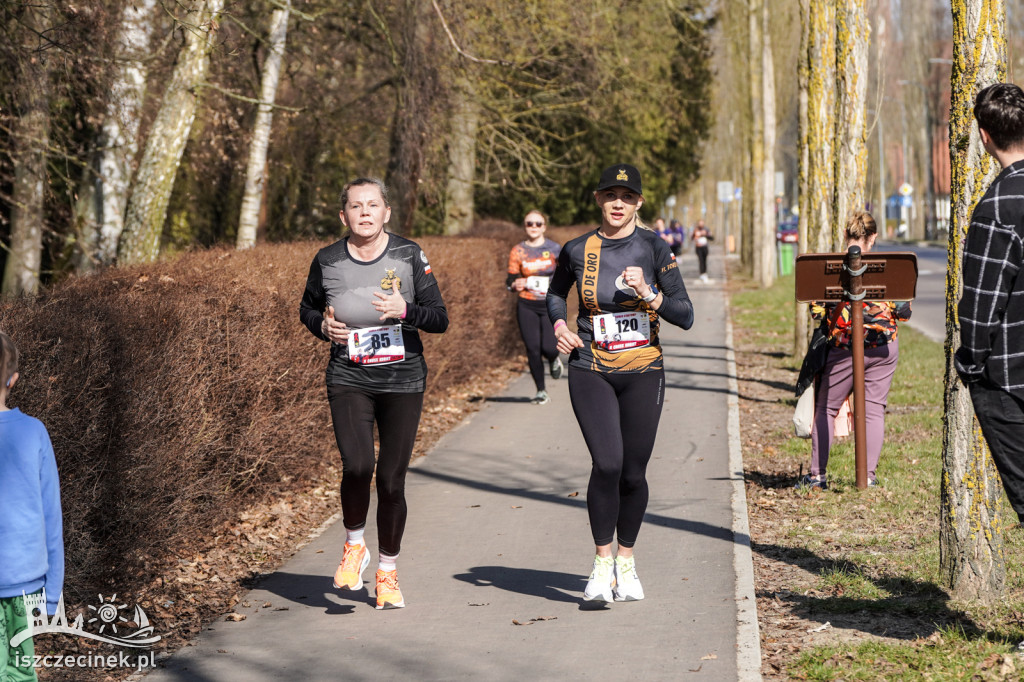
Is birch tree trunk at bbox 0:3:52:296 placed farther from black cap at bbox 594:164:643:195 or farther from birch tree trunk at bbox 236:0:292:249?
black cap at bbox 594:164:643:195

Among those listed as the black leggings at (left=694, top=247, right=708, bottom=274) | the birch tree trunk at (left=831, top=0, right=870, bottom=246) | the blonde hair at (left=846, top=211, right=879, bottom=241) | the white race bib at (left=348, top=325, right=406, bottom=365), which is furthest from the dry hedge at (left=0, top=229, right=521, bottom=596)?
the black leggings at (left=694, top=247, right=708, bottom=274)

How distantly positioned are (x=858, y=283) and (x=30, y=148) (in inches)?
401

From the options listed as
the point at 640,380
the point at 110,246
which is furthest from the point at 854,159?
the point at 110,246

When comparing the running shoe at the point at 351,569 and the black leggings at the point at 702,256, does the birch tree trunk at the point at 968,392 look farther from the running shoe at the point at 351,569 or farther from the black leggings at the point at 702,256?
the black leggings at the point at 702,256

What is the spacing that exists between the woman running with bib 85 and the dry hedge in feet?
6.71

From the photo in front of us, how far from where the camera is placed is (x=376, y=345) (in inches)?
226

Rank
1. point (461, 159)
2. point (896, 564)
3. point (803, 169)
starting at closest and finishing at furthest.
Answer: point (896, 564)
point (803, 169)
point (461, 159)

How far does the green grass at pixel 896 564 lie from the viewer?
489cm

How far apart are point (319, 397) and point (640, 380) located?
11.4 feet

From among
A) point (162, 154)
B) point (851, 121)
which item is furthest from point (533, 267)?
point (162, 154)

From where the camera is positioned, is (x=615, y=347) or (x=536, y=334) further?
(x=536, y=334)

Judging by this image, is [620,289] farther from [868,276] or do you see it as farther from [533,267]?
[533,267]

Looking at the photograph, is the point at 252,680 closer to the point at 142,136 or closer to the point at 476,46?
the point at 142,136

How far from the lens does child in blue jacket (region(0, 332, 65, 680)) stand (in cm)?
368
